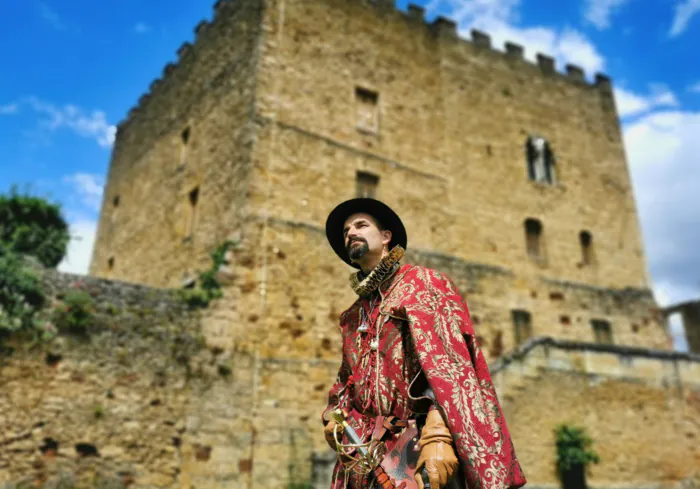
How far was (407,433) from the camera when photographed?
108 inches

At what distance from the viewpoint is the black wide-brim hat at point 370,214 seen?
11.7 ft

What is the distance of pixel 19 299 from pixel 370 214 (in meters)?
7.77

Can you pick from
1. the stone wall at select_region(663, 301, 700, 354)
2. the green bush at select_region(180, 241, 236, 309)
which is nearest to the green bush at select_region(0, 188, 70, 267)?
the green bush at select_region(180, 241, 236, 309)

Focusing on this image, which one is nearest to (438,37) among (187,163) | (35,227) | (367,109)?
(367,109)

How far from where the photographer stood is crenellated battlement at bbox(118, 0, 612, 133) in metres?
16.2

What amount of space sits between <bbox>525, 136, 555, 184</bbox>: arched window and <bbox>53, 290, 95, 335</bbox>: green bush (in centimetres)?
1310

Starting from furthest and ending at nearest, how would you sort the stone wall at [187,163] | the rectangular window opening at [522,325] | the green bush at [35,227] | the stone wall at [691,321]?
the stone wall at [691,321] → the rectangular window opening at [522,325] → the stone wall at [187,163] → the green bush at [35,227]

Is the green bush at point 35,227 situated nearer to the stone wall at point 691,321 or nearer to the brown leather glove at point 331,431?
the brown leather glove at point 331,431

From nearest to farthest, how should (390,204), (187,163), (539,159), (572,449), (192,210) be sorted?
(572,449), (390,204), (192,210), (187,163), (539,159)

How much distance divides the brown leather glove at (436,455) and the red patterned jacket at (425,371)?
0.05m

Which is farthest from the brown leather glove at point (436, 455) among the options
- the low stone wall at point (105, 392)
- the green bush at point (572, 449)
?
the green bush at point (572, 449)

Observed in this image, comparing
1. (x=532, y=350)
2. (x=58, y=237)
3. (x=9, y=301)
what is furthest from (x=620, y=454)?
(x=58, y=237)

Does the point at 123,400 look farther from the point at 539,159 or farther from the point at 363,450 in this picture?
the point at 539,159

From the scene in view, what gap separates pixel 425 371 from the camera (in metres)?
2.76
